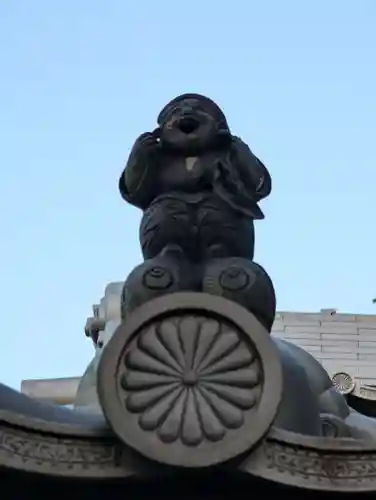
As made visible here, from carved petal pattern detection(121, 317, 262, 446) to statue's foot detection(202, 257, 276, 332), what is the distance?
1.34ft

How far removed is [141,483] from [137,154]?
125cm

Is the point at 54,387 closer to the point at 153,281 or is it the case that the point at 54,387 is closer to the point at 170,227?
the point at 170,227

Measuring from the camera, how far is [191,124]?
4.02m

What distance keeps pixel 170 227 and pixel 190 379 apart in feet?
2.79

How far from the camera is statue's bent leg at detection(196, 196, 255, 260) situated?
387 cm

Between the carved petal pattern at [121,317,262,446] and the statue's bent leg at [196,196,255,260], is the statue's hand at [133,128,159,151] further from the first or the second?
the carved petal pattern at [121,317,262,446]

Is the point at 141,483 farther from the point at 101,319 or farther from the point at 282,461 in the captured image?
the point at 101,319

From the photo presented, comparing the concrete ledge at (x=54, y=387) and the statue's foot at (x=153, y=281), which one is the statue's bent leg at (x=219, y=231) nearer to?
the statue's foot at (x=153, y=281)

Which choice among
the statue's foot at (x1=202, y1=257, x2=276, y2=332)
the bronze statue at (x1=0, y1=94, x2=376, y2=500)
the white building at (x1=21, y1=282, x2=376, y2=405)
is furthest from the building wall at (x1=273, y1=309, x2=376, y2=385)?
the bronze statue at (x1=0, y1=94, x2=376, y2=500)

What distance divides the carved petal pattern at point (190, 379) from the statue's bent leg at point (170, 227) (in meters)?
0.69

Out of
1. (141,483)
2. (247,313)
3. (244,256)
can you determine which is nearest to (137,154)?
(244,256)

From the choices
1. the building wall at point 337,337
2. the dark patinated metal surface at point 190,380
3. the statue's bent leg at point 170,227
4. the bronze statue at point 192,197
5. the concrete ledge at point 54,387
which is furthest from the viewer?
the building wall at point 337,337

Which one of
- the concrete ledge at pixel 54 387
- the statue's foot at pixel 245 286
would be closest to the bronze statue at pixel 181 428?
the statue's foot at pixel 245 286

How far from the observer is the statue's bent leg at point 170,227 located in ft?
12.7
